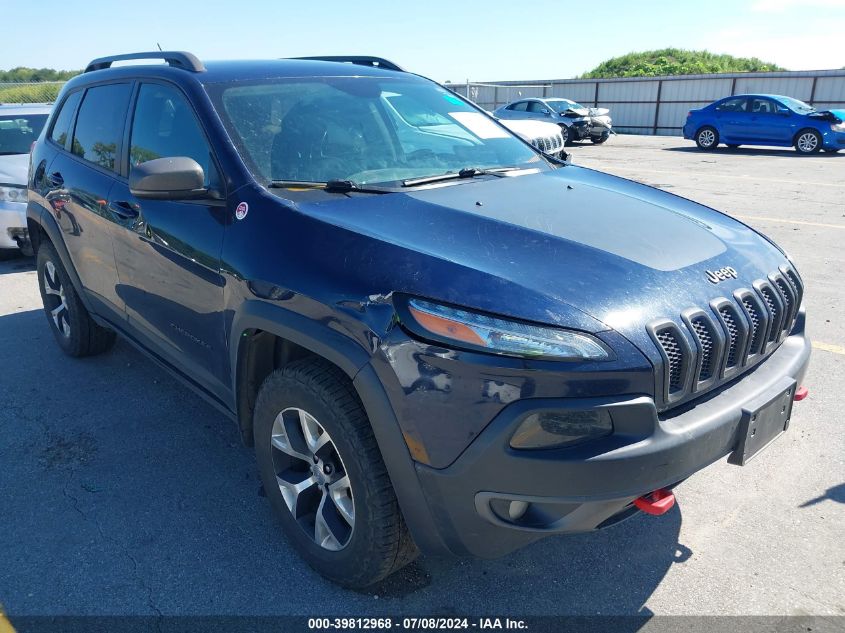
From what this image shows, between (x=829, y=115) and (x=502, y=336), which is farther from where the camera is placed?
(x=829, y=115)

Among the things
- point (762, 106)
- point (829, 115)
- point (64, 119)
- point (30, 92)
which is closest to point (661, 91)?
point (762, 106)

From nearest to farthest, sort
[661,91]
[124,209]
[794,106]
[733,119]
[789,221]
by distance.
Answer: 1. [124,209]
2. [789,221]
3. [794,106]
4. [733,119]
5. [661,91]

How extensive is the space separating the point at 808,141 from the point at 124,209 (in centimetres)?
1855

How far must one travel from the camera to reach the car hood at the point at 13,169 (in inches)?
274

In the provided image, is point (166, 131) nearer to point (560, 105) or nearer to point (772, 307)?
point (772, 307)

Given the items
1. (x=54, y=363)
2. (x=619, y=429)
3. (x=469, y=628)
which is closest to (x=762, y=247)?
(x=619, y=429)

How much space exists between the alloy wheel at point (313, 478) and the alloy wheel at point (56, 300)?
2741 mm

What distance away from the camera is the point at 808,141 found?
17.4 m

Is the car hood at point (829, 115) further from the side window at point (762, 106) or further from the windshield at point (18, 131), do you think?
the windshield at point (18, 131)

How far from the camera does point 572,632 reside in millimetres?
2264

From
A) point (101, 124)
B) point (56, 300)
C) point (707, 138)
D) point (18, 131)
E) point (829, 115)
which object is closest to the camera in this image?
point (101, 124)

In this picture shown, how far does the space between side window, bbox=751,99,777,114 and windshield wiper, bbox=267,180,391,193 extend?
18.5 m

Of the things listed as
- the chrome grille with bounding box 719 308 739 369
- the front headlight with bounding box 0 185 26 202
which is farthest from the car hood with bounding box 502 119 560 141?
the chrome grille with bounding box 719 308 739 369

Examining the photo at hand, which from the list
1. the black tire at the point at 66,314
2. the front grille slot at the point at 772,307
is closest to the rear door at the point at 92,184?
the black tire at the point at 66,314
